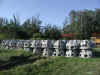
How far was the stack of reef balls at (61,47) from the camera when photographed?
872 centimetres

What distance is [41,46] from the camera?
977 cm

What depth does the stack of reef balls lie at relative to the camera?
8.72 metres

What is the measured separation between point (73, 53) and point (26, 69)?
348 cm

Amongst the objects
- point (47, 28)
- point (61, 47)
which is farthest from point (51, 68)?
point (47, 28)

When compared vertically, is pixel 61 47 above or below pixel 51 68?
above

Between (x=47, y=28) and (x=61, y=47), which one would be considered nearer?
(x=61, y=47)

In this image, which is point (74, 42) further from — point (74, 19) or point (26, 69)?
point (74, 19)

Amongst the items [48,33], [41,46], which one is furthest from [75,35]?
[41,46]

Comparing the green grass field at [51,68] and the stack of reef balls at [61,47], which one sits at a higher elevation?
the stack of reef balls at [61,47]

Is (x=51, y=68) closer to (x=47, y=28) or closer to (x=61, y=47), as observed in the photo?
(x=61, y=47)

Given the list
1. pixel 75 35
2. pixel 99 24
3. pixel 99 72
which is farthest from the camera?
pixel 99 24

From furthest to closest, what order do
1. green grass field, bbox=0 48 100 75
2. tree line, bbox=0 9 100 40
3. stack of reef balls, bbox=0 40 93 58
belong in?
tree line, bbox=0 9 100 40
stack of reef balls, bbox=0 40 93 58
green grass field, bbox=0 48 100 75

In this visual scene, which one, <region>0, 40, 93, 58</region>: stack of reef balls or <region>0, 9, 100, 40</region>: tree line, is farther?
<region>0, 9, 100, 40</region>: tree line

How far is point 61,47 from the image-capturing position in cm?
918
